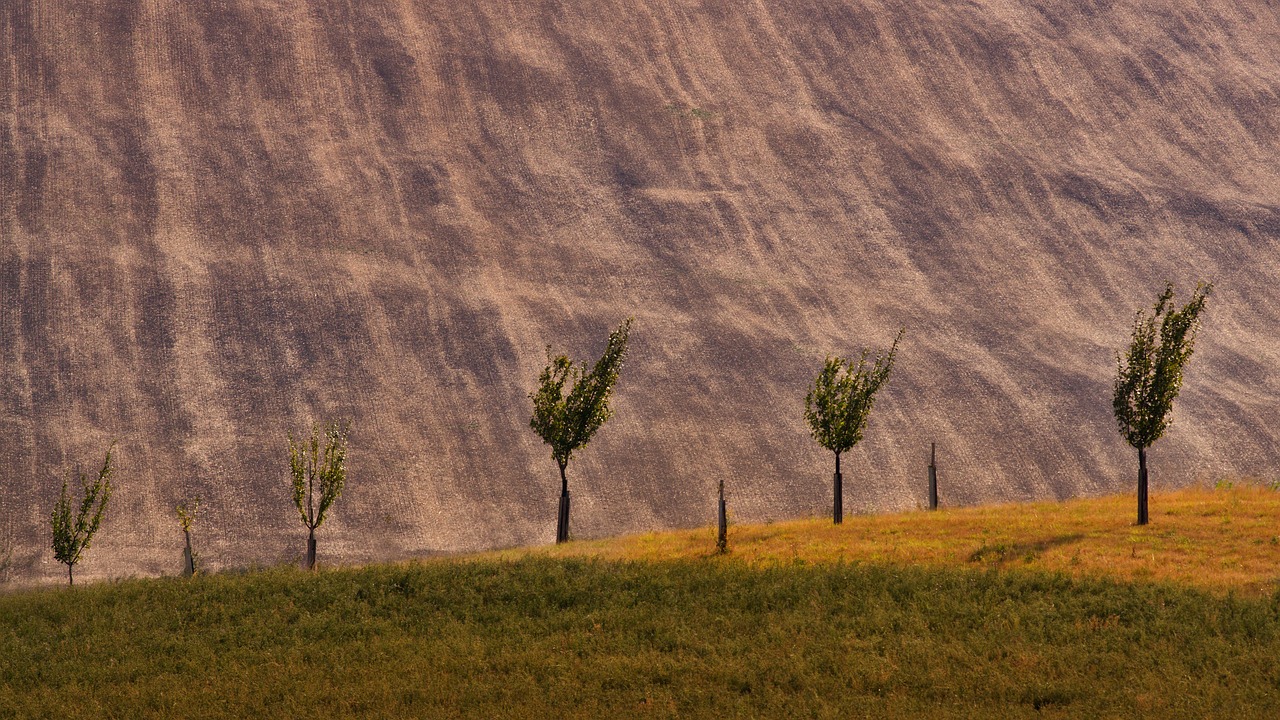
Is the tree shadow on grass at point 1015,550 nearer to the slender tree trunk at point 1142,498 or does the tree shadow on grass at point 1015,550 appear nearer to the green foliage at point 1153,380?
the slender tree trunk at point 1142,498

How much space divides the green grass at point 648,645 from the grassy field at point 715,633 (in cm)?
7

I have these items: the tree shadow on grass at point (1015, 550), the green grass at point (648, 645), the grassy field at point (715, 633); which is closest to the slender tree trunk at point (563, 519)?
the grassy field at point (715, 633)

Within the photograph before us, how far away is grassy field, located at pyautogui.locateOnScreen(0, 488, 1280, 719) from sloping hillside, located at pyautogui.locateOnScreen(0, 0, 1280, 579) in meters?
17.8

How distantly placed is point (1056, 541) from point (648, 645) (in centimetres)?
1357

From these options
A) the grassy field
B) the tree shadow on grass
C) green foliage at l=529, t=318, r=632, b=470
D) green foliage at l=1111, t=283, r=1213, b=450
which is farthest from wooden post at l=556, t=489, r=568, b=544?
green foliage at l=1111, t=283, r=1213, b=450

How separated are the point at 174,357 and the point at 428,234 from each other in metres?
17.0

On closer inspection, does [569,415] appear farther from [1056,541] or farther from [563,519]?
[1056,541]

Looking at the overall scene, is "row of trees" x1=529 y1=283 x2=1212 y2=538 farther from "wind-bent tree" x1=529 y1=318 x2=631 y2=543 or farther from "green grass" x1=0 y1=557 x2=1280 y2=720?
"green grass" x1=0 y1=557 x2=1280 y2=720

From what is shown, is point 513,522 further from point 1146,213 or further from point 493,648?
point 1146,213

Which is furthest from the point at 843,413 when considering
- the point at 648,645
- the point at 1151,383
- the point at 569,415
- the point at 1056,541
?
the point at 648,645

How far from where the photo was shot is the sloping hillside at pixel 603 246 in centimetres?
5484

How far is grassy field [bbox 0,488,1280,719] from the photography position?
954 inches

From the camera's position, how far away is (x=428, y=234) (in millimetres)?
69062

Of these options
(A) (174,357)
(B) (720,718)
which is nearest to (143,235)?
(A) (174,357)
